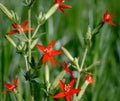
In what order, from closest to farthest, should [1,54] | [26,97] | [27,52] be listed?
[27,52] → [26,97] → [1,54]

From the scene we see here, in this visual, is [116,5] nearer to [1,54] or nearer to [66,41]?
[66,41]

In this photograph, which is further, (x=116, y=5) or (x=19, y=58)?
(x=116, y=5)

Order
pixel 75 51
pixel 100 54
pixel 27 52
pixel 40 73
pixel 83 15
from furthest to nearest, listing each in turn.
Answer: pixel 83 15, pixel 75 51, pixel 100 54, pixel 40 73, pixel 27 52

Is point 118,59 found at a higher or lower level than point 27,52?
lower

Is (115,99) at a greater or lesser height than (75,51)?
lesser

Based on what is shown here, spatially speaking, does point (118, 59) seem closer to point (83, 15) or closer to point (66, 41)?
point (66, 41)

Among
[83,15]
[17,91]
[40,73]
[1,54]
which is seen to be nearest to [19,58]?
[1,54]

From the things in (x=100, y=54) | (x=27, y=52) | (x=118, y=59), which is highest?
(x=27, y=52)

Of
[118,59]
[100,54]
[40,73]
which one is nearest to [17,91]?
[40,73]

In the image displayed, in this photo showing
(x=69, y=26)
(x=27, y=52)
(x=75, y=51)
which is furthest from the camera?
(x=69, y=26)
